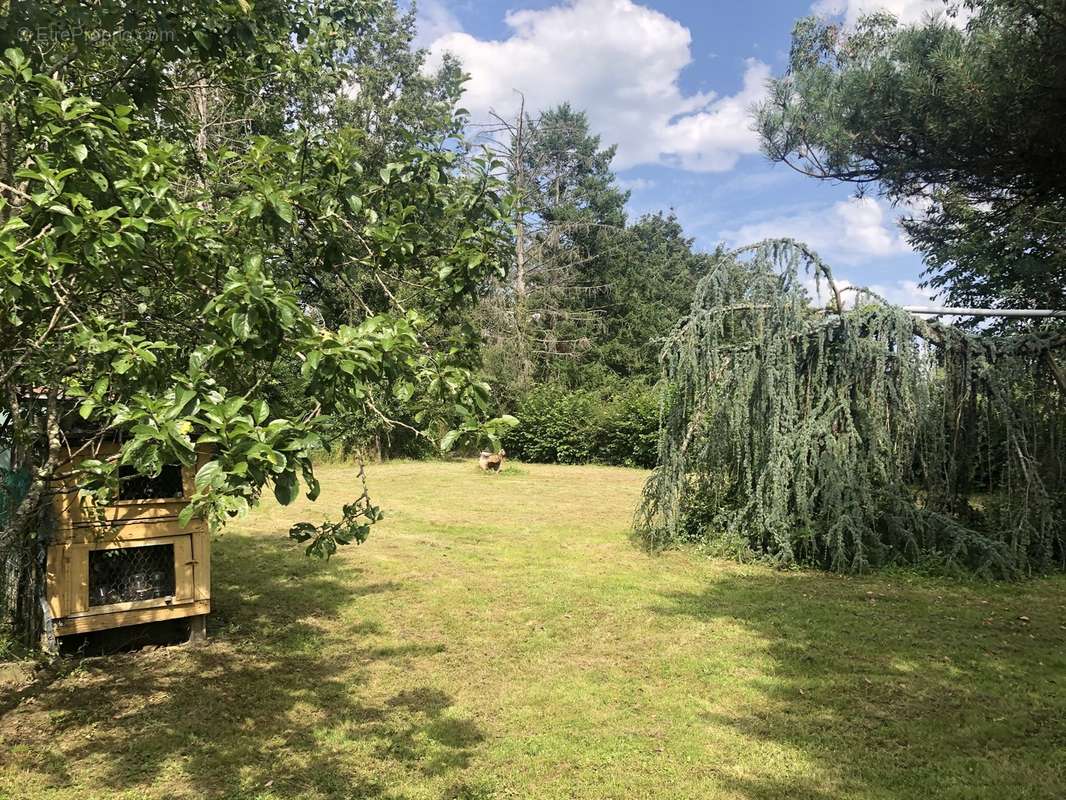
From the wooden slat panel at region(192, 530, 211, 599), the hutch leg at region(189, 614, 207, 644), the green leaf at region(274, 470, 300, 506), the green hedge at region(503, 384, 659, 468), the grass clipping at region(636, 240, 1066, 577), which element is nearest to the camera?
the green leaf at region(274, 470, 300, 506)

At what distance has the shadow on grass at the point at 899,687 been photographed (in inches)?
129

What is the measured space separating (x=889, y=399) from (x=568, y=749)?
5775 millimetres

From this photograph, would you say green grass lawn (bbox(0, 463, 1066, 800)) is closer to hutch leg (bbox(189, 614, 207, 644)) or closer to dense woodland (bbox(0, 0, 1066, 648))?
hutch leg (bbox(189, 614, 207, 644))

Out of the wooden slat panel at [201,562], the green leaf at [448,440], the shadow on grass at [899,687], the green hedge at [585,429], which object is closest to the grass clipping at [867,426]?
the shadow on grass at [899,687]

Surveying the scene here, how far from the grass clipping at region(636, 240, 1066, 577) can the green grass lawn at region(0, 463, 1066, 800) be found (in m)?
0.50

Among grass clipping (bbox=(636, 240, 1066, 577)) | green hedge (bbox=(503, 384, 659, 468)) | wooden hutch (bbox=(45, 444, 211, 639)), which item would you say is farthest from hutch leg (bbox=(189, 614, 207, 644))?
green hedge (bbox=(503, 384, 659, 468))

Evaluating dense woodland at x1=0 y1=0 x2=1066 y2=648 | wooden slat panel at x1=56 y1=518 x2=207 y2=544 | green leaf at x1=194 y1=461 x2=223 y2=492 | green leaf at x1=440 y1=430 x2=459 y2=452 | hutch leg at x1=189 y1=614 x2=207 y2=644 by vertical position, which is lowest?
hutch leg at x1=189 y1=614 x2=207 y2=644

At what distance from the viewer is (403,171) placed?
3.19 m

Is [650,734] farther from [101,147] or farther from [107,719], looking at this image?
[101,147]

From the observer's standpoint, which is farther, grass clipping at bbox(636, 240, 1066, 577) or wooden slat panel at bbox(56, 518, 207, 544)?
grass clipping at bbox(636, 240, 1066, 577)

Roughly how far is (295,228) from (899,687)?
423 cm

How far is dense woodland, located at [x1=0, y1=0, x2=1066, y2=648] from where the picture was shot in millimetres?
2236

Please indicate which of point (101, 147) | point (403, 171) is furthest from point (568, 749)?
point (101, 147)

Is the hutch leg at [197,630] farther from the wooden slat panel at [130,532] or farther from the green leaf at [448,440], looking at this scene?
the green leaf at [448,440]
